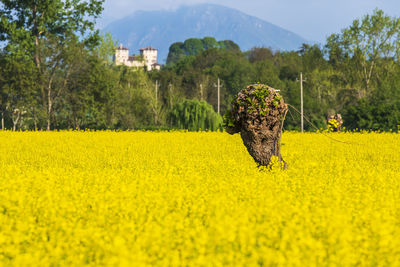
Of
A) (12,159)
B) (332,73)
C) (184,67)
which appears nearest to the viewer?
(12,159)

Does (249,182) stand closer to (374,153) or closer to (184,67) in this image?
(374,153)

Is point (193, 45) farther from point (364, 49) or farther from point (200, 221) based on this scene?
point (200, 221)

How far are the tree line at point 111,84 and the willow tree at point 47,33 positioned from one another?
0.08m

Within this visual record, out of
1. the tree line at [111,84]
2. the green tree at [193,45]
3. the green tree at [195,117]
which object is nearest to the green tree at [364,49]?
the tree line at [111,84]

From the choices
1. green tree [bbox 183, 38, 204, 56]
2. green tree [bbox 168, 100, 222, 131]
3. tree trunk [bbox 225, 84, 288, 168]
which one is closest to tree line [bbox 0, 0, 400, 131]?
green tree [bbox 168, 100, 222, 131]

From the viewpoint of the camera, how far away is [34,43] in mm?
41781

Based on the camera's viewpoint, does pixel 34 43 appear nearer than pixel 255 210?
No

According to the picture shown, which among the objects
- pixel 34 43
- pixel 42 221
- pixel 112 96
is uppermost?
pixel 34 43

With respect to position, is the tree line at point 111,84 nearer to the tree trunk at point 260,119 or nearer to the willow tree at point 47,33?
the willow tree at point 47,33

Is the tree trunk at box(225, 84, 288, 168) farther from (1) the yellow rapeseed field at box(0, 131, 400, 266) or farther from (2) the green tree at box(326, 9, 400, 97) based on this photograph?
(2) the green tree at box(326, 9, 400, 97)

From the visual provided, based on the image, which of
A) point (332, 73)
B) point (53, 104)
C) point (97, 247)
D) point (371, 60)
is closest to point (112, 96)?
point (53, 104)

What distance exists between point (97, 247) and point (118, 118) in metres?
45.1

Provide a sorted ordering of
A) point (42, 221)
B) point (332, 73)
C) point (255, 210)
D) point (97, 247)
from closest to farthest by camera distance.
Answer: point (97, 247)
point (255, 210)
point (42, 221)
point (332, 73)

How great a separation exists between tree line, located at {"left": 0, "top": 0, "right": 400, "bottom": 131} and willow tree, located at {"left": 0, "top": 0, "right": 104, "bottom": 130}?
8 cm
